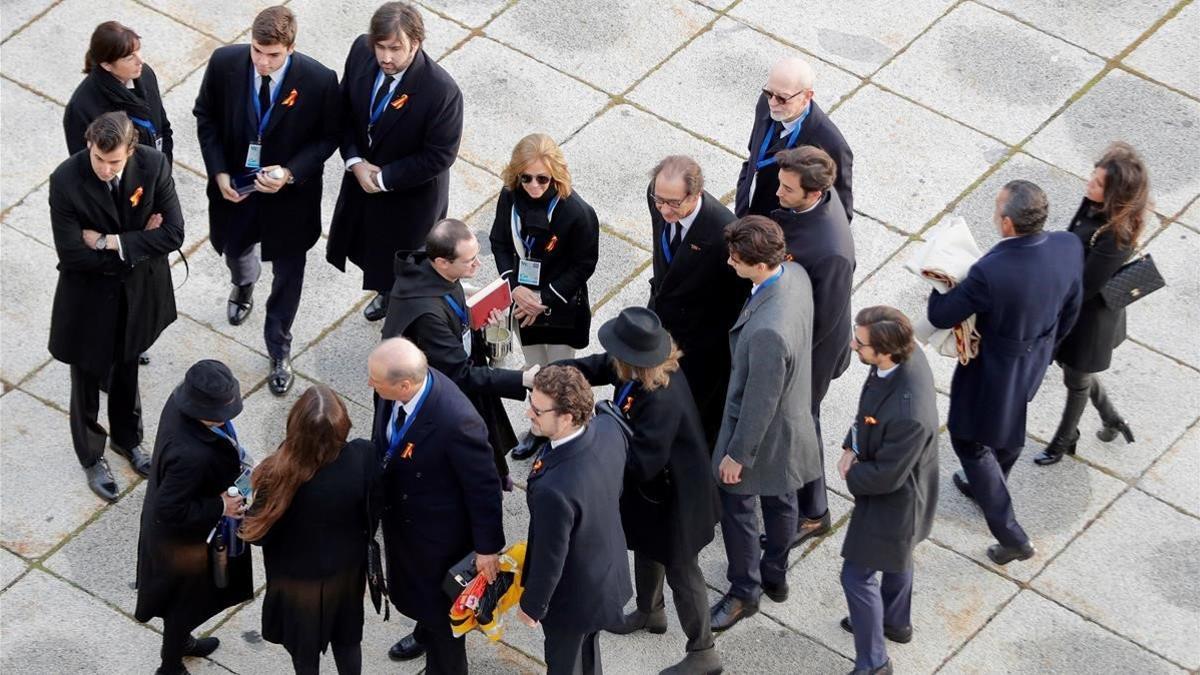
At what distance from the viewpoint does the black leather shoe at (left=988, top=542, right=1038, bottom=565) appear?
833 cm

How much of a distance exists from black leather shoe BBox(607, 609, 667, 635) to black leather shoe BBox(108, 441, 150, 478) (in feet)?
8.44

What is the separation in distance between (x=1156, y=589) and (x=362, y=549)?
3.89 meters

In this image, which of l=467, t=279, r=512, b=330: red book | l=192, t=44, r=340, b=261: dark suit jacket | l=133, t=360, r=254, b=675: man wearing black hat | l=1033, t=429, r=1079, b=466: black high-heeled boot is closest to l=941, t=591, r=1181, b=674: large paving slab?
l=1033, t=429, r=1079, b=466: black high-heeled boot

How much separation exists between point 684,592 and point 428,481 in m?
1.35

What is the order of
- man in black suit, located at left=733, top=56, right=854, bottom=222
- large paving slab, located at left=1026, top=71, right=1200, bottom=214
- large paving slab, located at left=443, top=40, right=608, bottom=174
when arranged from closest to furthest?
man in black suit, located at left=733, top=56, right=854, bottom=222 < large paving slab, located at left=1026, top=71, right=1200, bottom=214 < large paving slab, located at left=443, top=40, right=608, bottom=174

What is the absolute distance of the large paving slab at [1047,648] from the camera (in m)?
7.88

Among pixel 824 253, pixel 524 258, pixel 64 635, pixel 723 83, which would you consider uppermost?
pixel 824 253

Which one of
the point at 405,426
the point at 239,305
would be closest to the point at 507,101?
the point at 239,305

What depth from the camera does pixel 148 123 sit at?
342 inches

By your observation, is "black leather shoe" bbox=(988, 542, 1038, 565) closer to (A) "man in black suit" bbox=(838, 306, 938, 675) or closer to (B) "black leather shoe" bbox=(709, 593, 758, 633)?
(A) "man in black suit" bbox=(838, 306, 938, 675)

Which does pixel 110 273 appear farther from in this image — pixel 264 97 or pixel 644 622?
pixel 644 622

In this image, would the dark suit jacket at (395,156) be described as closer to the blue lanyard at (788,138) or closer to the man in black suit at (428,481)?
the blue lanyard at (788,138)

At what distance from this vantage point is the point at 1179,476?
346 inches

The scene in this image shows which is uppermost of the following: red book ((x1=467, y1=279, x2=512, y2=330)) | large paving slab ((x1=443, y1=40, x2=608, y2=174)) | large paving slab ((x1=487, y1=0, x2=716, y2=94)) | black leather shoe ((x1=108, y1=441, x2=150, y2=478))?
red book ((x1=467, y1=279, x2=512, y2=330))
